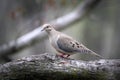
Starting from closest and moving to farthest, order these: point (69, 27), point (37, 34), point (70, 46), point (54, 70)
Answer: point (54, 70) → point (70, 46) → point (37, 34) → point (69, 27)

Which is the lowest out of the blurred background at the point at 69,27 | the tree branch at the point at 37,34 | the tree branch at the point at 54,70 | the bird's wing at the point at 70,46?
the tree branch at the point at 54,70

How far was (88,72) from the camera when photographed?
6059 mm

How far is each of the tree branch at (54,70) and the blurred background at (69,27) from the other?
26.2ft

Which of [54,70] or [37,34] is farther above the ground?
[37,34]

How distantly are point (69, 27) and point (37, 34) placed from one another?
2488mm

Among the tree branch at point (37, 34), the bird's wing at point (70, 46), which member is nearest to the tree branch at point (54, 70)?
the bird's wing at point (70, 46)

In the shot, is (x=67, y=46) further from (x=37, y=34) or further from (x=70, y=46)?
(x=37, y=34)

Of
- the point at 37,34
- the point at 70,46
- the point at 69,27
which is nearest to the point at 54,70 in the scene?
the point at 70,46

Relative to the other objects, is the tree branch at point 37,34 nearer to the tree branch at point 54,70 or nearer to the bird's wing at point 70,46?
the bird's wing at point 70,46

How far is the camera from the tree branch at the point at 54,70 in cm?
600

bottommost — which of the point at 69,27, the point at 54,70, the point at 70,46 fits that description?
the point at 54,70

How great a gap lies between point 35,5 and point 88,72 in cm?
1154

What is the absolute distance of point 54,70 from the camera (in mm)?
6035

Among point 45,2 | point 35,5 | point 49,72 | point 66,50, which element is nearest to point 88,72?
point 49,72
